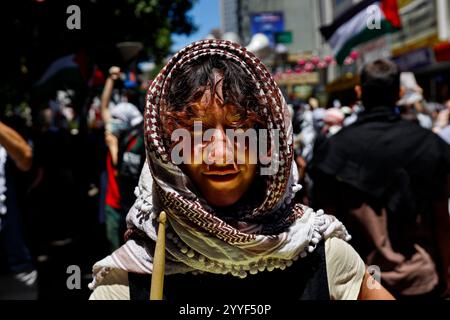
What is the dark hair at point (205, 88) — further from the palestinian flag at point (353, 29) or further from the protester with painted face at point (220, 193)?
the palestinian flag at point (353, 29)

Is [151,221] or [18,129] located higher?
[18,129]

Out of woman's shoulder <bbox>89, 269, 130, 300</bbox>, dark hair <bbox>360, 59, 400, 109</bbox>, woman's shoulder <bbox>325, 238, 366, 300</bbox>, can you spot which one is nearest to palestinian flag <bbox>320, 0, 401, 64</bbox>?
dark hair <bbox>360, 59, 400, 109</bbox>

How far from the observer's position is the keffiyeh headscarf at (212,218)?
1.35 meters

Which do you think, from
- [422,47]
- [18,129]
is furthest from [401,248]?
[422,47]

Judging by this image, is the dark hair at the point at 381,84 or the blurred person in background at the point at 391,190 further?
the dark hair at the point at 381,84

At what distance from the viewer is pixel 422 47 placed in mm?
17641

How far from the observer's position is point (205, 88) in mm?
1407

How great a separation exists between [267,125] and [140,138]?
2396 mm

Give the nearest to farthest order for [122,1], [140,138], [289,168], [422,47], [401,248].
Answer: [289,168]
[401,248]
[140,138]
[122,1]
[422,47]

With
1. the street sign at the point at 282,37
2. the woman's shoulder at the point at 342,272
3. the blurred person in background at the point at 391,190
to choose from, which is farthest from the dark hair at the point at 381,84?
the street sign at the point at 282,37

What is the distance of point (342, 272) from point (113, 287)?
1.81 ft

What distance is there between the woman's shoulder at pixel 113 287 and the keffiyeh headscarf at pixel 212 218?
19 mm

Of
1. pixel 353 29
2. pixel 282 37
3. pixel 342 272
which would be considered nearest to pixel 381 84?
pixel 342 272

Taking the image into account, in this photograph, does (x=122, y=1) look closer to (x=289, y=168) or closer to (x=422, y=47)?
(x=422, y=47)
